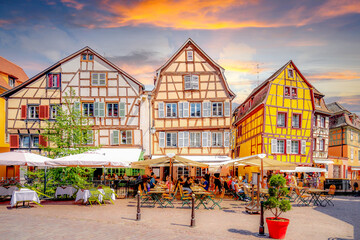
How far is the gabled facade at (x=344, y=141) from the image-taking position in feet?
118

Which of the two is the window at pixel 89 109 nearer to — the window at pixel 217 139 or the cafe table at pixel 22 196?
the window at pixel 217 139

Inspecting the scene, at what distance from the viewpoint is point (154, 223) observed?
10266 mm

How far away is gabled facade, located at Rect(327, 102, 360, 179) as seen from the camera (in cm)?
3606

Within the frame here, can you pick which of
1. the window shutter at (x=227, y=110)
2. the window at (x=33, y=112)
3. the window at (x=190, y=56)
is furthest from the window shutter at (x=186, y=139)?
the window at (x=33, y=112)

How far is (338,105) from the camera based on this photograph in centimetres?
3966

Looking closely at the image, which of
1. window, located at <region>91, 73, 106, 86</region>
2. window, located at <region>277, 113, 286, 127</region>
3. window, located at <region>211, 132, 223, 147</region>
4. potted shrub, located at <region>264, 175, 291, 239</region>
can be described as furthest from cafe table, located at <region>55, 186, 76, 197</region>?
window, located at <region>277, 113, 286, 127</region>

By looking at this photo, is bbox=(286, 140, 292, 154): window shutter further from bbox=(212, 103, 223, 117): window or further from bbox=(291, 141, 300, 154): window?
bbox=(212, 103, 223, 117): window

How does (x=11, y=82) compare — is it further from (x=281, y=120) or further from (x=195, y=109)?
(x=281, y=120)

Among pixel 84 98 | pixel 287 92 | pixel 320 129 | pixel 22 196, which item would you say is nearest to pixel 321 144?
pixel 320 129

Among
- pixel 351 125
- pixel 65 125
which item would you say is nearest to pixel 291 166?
pixel 65 125

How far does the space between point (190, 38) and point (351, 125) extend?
22170mm

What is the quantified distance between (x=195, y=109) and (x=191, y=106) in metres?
0.41

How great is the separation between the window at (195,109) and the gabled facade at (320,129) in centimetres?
1296

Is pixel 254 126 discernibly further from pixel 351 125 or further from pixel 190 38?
pixel 351 125
